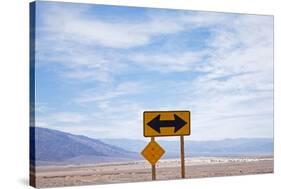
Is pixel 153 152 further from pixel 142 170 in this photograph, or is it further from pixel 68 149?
pixel 68 149

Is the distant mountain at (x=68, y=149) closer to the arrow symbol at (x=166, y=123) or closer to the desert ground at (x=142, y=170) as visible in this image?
the desert ground at (x=142, y=170)

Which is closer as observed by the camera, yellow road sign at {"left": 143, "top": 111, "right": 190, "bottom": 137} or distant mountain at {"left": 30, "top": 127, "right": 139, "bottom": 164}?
distant mountain at {"left": 30, "top": 127, "right": 139, "bottom": 164}

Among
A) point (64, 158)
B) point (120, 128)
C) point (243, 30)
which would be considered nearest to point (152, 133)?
point (120, 128)

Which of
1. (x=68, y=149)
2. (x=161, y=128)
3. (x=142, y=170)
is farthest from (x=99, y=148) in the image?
(x=161, y=128)

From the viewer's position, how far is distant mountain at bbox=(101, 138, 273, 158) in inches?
351

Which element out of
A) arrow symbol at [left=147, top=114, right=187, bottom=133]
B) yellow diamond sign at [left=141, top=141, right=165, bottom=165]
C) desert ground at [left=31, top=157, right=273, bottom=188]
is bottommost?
desert ground at [left=31, top=157, right=273, bottom=188]

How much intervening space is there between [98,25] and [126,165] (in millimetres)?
1637

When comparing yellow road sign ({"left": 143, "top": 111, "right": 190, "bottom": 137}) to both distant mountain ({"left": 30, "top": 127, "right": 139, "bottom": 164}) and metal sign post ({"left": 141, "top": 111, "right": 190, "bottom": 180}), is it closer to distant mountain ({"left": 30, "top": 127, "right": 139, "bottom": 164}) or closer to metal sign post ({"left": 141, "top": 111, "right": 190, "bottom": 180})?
metal sign post ({"left": 141, "top": 111, "right": 190, "bottom": 180})

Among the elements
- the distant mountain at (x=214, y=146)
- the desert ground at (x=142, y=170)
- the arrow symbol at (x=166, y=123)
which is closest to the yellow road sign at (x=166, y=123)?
the arrow symbol at (x=166, y=123)

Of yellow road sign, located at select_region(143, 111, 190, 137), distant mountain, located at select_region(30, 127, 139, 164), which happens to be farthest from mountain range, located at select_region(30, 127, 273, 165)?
yellow road sign, located at select_region(143, 111, 190, 137)

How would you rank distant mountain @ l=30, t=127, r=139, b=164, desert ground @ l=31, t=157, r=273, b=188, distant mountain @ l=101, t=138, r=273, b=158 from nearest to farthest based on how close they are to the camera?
distant mountain @ l=30, t=127, r=139, b=164 → desert ground @ l=31, t=157, r=273, b=188 → distant mountain @ l=101, t=138, r=273, b=158

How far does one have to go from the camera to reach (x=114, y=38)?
8.78 metres

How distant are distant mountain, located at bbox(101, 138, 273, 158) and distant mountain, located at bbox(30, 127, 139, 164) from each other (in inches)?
3.7

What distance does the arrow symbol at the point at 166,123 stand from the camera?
355 inches
